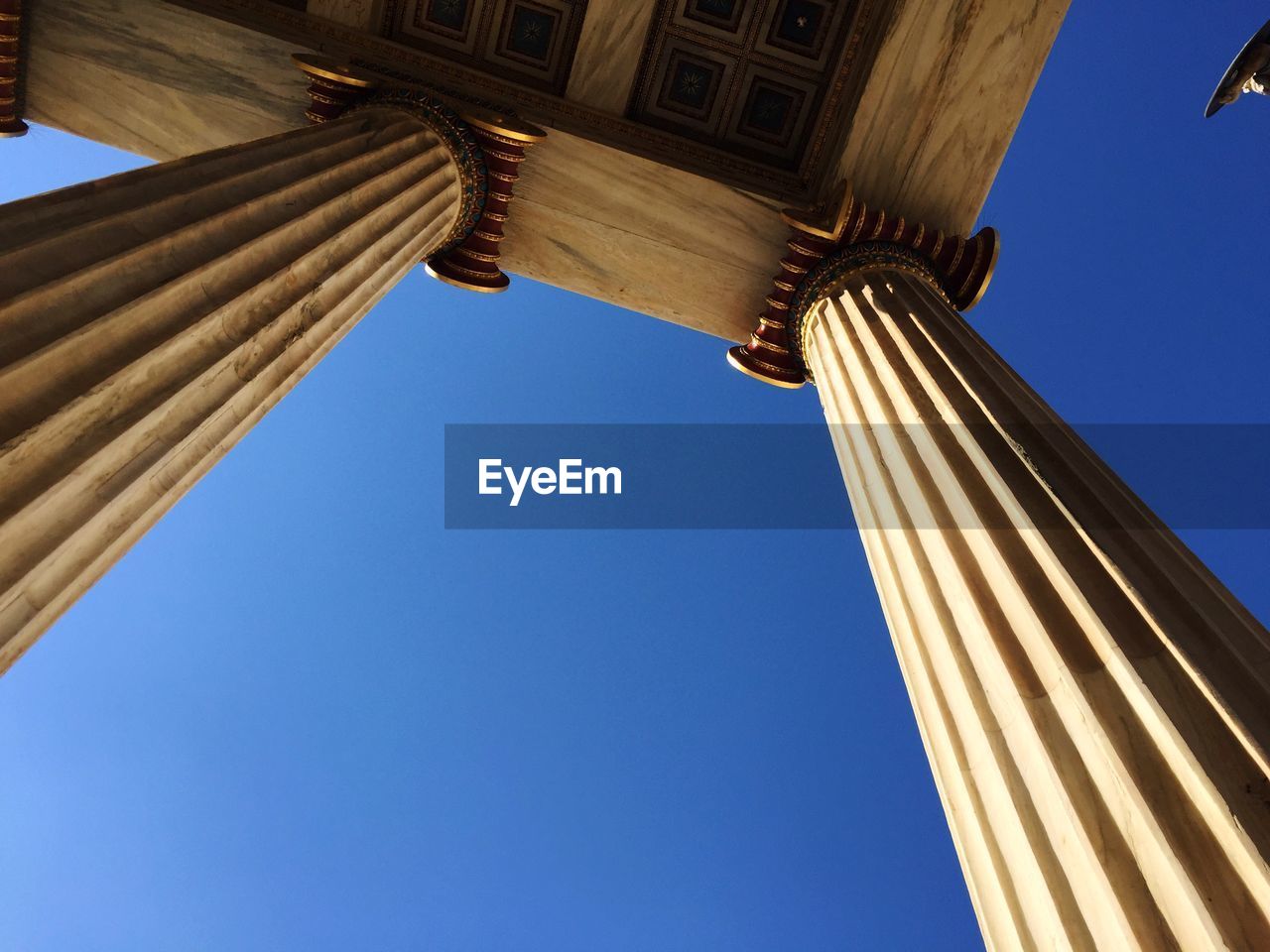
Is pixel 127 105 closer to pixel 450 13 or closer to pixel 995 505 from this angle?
pixel 450 13

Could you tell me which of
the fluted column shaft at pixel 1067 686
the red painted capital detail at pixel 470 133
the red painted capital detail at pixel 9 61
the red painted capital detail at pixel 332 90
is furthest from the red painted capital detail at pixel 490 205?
the fluted column shaft at pixel 1067 686

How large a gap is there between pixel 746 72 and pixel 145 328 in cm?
991

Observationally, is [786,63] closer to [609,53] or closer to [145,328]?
[609,53]

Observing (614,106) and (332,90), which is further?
(614,106)

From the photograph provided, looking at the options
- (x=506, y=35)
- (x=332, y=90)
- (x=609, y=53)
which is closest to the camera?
(x=332, y=90)

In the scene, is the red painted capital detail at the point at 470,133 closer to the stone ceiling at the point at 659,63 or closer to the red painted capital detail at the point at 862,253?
the stone ceiling at the point at 659,63

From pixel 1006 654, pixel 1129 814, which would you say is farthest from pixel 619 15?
pixel 1129 814

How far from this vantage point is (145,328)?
4.95 meters

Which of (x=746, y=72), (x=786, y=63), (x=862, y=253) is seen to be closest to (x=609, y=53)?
(x=746, y=72)

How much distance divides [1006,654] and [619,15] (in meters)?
10.2

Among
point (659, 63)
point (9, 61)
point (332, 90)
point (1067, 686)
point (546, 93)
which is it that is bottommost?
point (1067, 686)

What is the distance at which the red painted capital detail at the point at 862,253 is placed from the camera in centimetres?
1107

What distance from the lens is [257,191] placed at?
6988mm

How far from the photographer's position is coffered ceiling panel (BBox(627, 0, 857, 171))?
12195 mm
